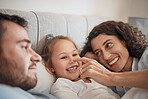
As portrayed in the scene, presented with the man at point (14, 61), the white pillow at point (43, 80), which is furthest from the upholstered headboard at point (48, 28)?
the man at point (14, 61)

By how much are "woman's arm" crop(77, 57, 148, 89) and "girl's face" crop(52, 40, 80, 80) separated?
0.30m

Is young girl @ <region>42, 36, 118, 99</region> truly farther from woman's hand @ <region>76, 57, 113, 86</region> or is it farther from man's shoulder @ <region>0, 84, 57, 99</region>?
man's shoulder @ <region>0, 84, 57, 99</region>

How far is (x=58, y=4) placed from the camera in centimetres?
174

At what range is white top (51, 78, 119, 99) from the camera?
102 cm

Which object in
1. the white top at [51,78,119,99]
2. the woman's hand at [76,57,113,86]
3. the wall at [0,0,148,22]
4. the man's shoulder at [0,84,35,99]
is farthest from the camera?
the wall at [0,0,148,22]

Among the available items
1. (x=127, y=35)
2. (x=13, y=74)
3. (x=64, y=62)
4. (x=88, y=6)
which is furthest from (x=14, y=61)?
(x=88, y=6)

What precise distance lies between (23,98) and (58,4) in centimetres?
134

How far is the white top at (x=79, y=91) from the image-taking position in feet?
3.35

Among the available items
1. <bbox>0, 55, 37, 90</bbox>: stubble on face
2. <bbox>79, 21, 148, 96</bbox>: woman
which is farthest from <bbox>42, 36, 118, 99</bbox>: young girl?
<bbox>0, 55, 37, 90</bbox>: stubble on face

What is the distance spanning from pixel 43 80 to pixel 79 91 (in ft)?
0.97

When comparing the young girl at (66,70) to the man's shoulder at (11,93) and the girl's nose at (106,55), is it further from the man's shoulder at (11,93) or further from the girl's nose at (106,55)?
the man's shoulder at (11,93)

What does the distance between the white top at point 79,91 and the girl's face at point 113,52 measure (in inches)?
9.0

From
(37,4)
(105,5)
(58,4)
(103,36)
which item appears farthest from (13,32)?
(105,5)

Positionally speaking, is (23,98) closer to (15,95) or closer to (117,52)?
(15,95)
